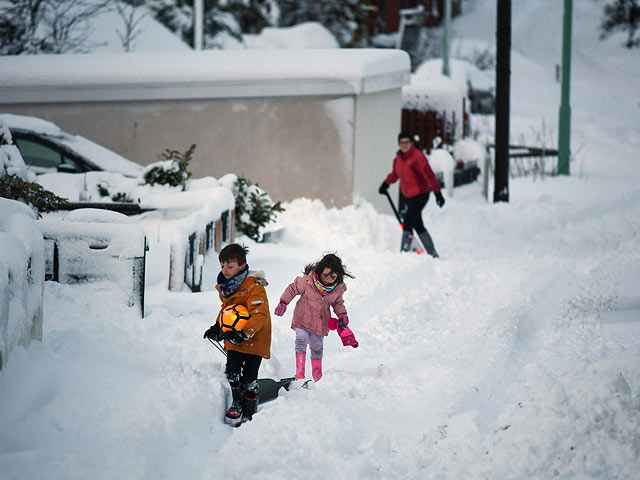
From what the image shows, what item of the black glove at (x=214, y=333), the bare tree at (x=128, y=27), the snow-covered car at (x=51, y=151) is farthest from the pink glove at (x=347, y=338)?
the bare tree at (x=128, y=27)

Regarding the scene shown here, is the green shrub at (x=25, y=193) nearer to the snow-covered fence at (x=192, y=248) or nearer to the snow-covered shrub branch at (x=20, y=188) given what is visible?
the snow-covered shrub branch at (x=20, y=188)

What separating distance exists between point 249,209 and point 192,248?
2727 millimetres

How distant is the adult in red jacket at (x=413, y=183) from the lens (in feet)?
36.0

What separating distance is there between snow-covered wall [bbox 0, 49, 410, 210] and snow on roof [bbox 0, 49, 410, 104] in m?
0.01

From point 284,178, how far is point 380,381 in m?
7.47

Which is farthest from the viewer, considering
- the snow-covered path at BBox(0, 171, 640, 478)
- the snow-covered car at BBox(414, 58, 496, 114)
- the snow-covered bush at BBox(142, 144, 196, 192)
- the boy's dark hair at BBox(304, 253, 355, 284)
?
the snow-covered car at BBox(414, 58, 496, 114)

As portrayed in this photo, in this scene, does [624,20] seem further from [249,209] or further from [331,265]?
[331,265]

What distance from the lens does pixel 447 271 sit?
9.91m

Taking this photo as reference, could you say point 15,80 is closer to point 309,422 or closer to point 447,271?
point 447,271

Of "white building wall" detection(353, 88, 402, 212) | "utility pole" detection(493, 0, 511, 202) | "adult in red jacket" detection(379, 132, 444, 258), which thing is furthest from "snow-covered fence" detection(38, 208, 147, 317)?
"utility pole" detection(493, 0, 511, 202)

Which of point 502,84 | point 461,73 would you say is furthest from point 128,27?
point 461,73

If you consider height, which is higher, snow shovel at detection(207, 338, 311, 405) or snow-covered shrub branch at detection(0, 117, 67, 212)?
snow-covered shrub branch at detection(0, 117, 67, 212)

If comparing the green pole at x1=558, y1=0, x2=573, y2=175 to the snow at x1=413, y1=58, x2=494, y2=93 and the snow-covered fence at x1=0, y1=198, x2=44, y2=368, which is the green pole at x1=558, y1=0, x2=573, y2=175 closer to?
the snow at x1=413, y1=58, x2=494, y2=93

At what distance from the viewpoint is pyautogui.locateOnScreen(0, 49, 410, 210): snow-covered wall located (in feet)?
42.7
